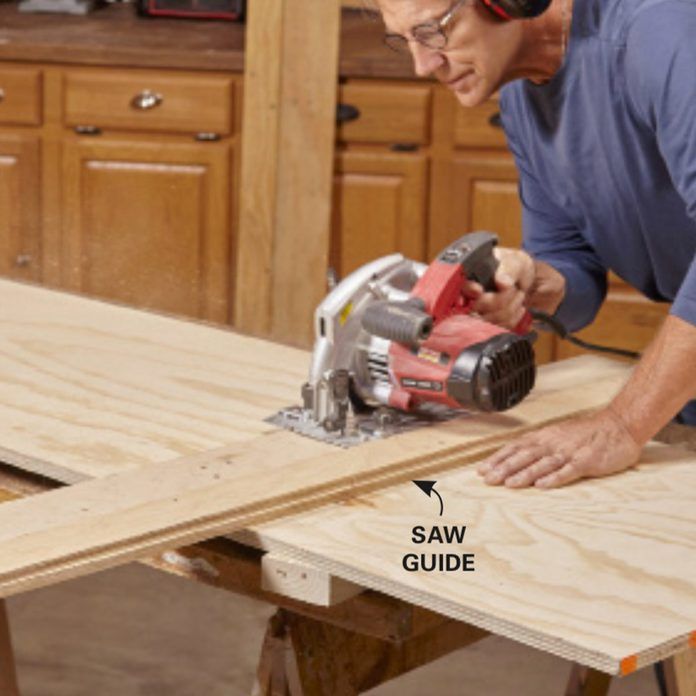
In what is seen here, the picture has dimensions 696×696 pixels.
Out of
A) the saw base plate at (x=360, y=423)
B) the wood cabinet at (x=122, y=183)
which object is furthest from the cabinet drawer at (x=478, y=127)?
the saw base plate at (x=360, y=423)

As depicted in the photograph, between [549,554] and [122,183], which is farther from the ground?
[549,554]

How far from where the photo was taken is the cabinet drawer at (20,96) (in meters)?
4.70

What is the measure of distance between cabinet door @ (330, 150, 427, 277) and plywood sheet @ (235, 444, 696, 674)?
237cm

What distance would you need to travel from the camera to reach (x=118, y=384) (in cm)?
260

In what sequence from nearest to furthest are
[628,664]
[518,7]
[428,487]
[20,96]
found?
[628,664]
[428,487]
[518,7]
[20,96]

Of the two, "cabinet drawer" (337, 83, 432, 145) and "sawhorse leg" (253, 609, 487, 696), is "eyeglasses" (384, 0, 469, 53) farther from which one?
"cabinet drawer" (337, 83, 432, 145)

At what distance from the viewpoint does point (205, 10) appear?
4926 mm

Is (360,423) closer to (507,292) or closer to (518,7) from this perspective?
(507,292)

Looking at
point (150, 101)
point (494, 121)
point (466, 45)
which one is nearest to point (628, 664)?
point (466, 45)

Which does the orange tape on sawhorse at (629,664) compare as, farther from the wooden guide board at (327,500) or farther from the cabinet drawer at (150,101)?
the cabinet drawer at (150,101)

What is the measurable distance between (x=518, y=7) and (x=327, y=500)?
2.32 ft

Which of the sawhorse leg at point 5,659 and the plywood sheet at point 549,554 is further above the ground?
the plywood sheet at point 549,554

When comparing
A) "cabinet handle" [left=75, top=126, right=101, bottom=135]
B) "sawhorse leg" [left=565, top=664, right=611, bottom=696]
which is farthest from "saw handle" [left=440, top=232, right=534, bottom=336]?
"cabinet handle" [left=75, top=126, right=101, bottom=135]

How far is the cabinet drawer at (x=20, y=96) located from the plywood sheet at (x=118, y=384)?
172 cm
